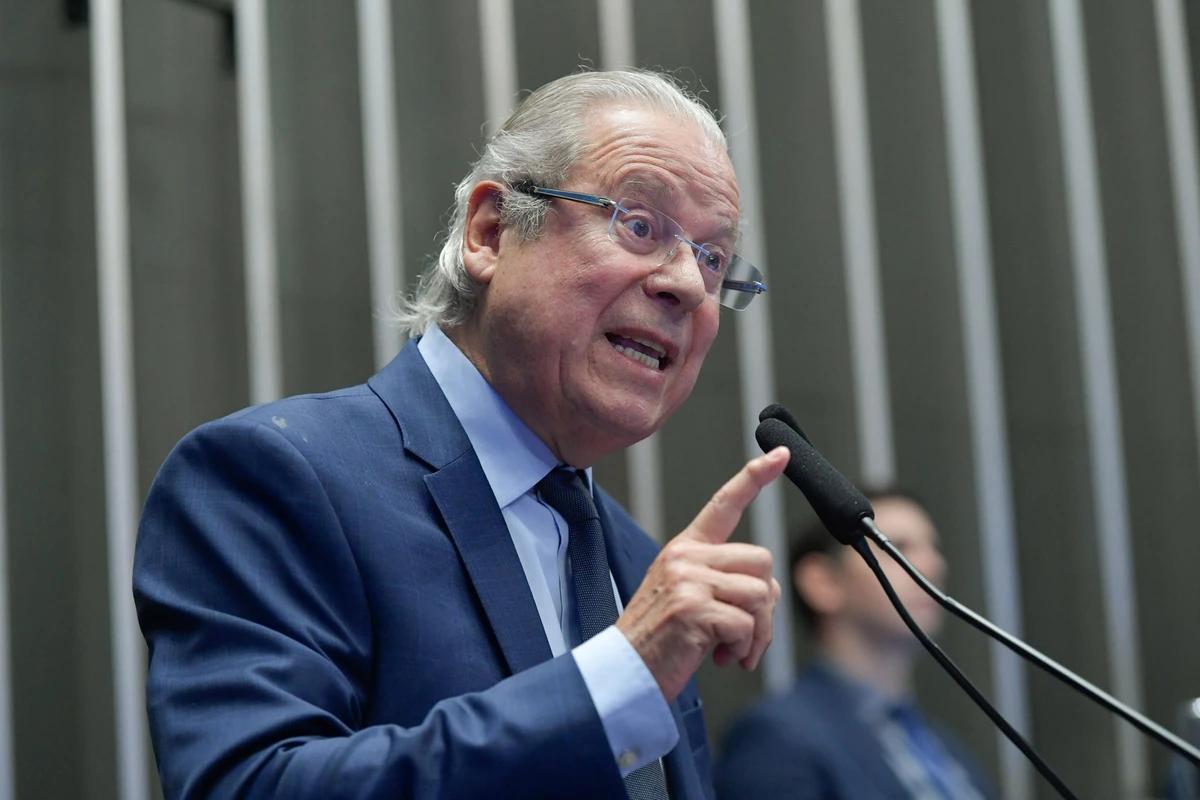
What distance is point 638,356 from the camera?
4.72ft

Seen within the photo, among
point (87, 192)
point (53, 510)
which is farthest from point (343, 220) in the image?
point (53, 510)

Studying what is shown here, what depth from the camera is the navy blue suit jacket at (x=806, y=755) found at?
2.27m

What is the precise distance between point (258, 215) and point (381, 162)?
0.32 meters

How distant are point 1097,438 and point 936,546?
507mm

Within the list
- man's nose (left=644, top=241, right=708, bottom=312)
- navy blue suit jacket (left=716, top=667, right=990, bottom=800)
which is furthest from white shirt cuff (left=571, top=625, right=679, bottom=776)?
navy blue suit jacket (left=716, top=667, right=990, bottom=800)

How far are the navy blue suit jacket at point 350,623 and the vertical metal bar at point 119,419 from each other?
1622 millimetres

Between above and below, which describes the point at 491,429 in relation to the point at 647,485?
above

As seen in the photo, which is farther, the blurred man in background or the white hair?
the blurred man in background

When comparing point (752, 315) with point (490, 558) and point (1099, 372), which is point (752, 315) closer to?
point (1099, 372)

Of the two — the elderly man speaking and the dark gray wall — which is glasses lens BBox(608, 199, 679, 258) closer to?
the elderly man speaking

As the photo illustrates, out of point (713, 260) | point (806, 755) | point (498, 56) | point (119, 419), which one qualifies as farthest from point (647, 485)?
point (713, 260)

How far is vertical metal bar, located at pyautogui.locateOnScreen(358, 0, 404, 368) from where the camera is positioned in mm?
3021

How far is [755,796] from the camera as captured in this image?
2.26 metres

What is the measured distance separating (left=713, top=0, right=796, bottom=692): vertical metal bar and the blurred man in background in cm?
29
